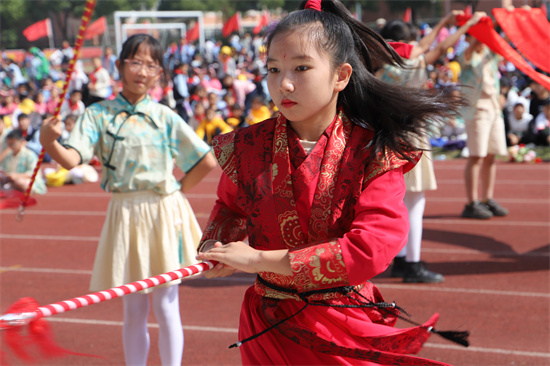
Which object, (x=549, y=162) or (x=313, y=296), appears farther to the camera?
(x=549, y=162)

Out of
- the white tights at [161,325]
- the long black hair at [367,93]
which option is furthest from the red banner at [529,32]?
the white tights at [161,325]

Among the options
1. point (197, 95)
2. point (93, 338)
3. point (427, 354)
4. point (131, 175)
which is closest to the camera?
point (131, 175)

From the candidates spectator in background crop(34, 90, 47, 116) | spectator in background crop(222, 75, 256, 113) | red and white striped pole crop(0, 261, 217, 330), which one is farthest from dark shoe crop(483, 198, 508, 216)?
spectator in background crop(34, 90, 47, 116)

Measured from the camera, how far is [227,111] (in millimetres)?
17016

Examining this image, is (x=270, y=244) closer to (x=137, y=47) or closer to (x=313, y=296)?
(x=313, y=296)

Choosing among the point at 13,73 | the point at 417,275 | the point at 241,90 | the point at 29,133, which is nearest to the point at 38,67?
the point at 13,73

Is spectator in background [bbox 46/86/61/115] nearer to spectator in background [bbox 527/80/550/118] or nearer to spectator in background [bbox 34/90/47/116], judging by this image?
spectator in background [bbox 34/90/47/116]

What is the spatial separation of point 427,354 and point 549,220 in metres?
4.28

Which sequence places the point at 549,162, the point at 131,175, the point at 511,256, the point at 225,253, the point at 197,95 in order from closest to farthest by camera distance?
the point at 225,253, the point at 131,175, the point at 511,256, the point at 549,162, the point at 197,95

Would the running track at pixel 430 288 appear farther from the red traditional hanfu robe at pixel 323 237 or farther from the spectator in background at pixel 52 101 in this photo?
the spectator in background at pixel 52 101

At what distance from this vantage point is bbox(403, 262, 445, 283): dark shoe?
228 inches

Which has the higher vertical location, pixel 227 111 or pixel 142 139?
pixel 142 139

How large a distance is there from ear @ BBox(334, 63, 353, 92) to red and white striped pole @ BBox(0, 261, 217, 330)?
702mm

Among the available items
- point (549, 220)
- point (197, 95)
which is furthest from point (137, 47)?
point (197, 95)
